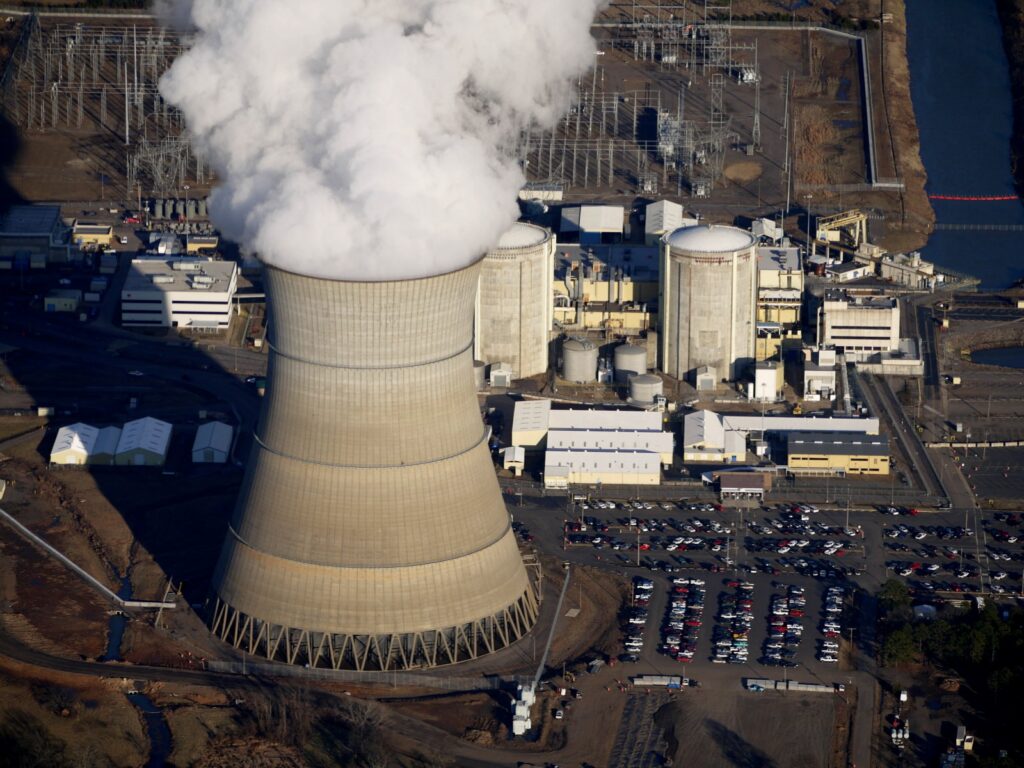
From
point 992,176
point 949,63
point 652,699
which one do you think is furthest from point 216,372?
point 949,63

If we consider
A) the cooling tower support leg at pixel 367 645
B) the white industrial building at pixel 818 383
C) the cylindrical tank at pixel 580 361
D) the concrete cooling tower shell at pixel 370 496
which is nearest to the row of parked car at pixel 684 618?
the concrete cooling tower shell at pixel 370 496

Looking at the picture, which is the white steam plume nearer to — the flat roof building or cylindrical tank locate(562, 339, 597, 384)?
cylindrical tank locate(562, 339, 597, 384)

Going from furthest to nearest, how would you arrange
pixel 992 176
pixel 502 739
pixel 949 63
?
pixel 949 63
pixel 992 176
pixel 502 739

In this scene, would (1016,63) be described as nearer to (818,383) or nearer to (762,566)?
(818,383)

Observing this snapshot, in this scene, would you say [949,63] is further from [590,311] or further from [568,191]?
[590,311]

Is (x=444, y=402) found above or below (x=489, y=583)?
above

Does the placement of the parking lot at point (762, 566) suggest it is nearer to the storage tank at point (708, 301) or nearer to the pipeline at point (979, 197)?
the storage tank at point (708, 301)

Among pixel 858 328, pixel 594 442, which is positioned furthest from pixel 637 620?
pixel 858 328
